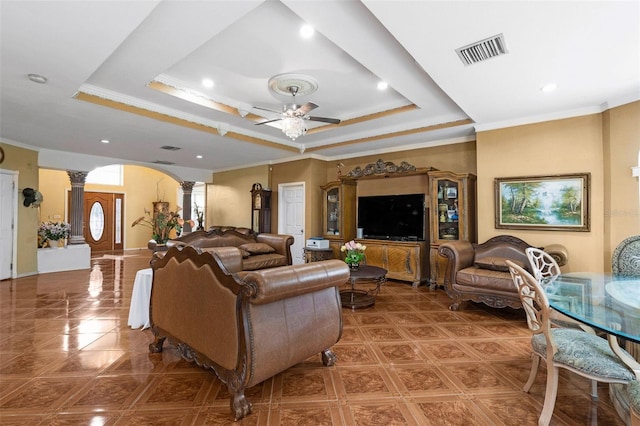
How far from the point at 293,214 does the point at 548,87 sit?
5274 millimetres

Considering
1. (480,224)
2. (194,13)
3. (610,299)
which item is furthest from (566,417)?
(194,13)

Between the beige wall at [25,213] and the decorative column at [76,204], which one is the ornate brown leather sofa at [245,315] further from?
the decorative column at [76,204]

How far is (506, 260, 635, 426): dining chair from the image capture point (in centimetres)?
158

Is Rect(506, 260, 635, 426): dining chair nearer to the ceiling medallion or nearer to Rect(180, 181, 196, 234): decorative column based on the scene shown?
the ceiling medallion

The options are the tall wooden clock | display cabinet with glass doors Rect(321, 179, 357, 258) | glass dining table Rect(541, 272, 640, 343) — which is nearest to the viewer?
glass dining table Rect(541, 272, 640, 343)

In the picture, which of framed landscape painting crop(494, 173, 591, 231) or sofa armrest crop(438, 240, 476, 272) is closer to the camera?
framed landscape painting crop(494, 173, 591, 231)

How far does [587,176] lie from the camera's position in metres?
3.83

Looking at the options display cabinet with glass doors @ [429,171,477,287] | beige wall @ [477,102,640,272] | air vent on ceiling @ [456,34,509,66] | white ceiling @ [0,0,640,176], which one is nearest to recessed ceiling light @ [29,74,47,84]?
white ceiling @ [0,0,640,176]

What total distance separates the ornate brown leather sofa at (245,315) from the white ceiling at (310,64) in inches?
70.7

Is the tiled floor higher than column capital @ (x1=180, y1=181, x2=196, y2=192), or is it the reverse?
column capital @ (x1=180, y1=181, x2=196, y2=192)

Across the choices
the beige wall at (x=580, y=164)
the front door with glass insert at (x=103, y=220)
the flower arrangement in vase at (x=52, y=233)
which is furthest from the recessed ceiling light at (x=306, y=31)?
the front door with glass insert at (x=103, y=220)

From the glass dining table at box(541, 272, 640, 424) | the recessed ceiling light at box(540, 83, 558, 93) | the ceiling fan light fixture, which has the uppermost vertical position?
the recessed ceiling light at box(540, 83, 558, 93)

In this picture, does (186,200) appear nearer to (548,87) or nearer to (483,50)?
(483,50)

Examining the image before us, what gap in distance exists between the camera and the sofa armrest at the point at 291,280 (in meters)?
1.73
